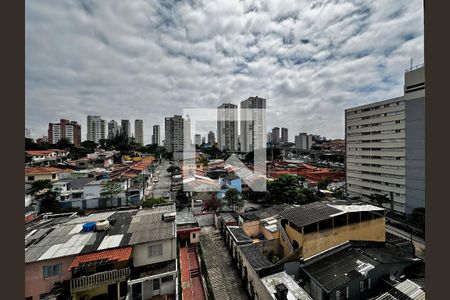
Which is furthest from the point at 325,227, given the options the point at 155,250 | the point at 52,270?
the point at 52,270

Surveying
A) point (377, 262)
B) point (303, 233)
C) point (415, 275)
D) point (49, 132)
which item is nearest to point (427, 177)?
point (303, 233)

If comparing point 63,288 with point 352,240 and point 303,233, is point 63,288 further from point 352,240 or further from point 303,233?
point 352,240

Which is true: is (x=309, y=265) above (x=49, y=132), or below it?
below

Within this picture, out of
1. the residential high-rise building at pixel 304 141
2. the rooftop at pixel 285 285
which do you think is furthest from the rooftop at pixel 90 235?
the residential high-rise building at pixel 304 141

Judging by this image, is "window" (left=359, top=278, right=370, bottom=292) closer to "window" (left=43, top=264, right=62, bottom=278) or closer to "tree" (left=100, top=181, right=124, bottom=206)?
"window" (left=43, top=264, right=62, bottom=278)

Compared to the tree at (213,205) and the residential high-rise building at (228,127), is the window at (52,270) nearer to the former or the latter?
the tree at (213,205)

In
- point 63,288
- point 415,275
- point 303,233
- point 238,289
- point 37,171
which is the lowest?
point 238,289

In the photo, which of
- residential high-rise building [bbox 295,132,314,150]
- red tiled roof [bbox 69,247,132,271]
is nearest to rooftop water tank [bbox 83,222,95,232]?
red tiled roof [bbox 69,247,132,271]

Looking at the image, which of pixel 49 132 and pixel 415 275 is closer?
pixel 415 275

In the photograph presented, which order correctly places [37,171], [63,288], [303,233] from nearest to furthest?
[63,288]
[303,233]
[37,171]
